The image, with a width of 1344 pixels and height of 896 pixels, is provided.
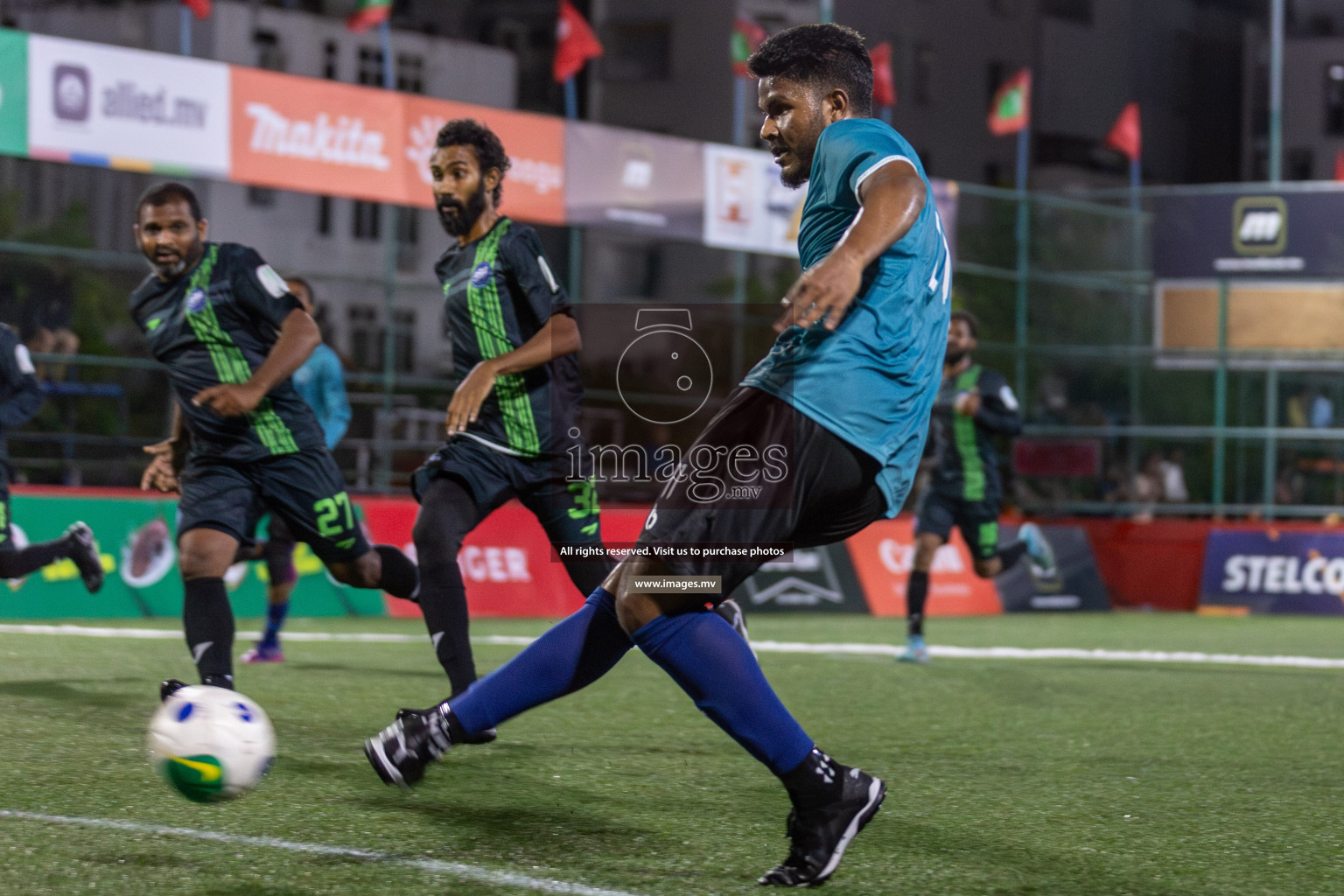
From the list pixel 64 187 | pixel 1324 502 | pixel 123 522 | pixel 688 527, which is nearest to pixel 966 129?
pixel 64 187

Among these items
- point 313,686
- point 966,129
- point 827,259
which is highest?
point 966,129

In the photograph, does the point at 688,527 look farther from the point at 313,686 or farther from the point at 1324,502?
the point at 1324,502

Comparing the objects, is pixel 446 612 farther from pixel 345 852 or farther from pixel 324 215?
pixel 324 215

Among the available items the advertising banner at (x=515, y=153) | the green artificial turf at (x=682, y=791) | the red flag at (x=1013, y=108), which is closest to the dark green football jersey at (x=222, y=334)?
the green artificial turf at (x=682, y=791)

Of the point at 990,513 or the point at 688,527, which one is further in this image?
the point at 990,513

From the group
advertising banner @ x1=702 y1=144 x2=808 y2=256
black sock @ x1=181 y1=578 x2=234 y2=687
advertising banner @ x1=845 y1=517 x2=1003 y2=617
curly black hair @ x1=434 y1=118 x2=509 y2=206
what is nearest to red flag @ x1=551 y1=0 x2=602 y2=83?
advertising banner @ x1=702 y1=144 x2=808 y2=256

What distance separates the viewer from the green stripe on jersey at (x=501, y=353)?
5.77m

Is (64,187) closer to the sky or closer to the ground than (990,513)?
closer to the sky

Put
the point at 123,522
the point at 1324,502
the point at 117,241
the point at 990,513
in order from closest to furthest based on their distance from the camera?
the point at 990,513 → the point at 123,522 → the point at 1324,502 → the point at 117,241

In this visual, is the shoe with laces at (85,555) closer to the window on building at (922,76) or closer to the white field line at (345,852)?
the white field line at (345,852)

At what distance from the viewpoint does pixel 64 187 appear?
38.3 m

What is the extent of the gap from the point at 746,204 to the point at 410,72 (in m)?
31.7

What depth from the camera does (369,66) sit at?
50750mm

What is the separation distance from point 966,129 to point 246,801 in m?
52.6
